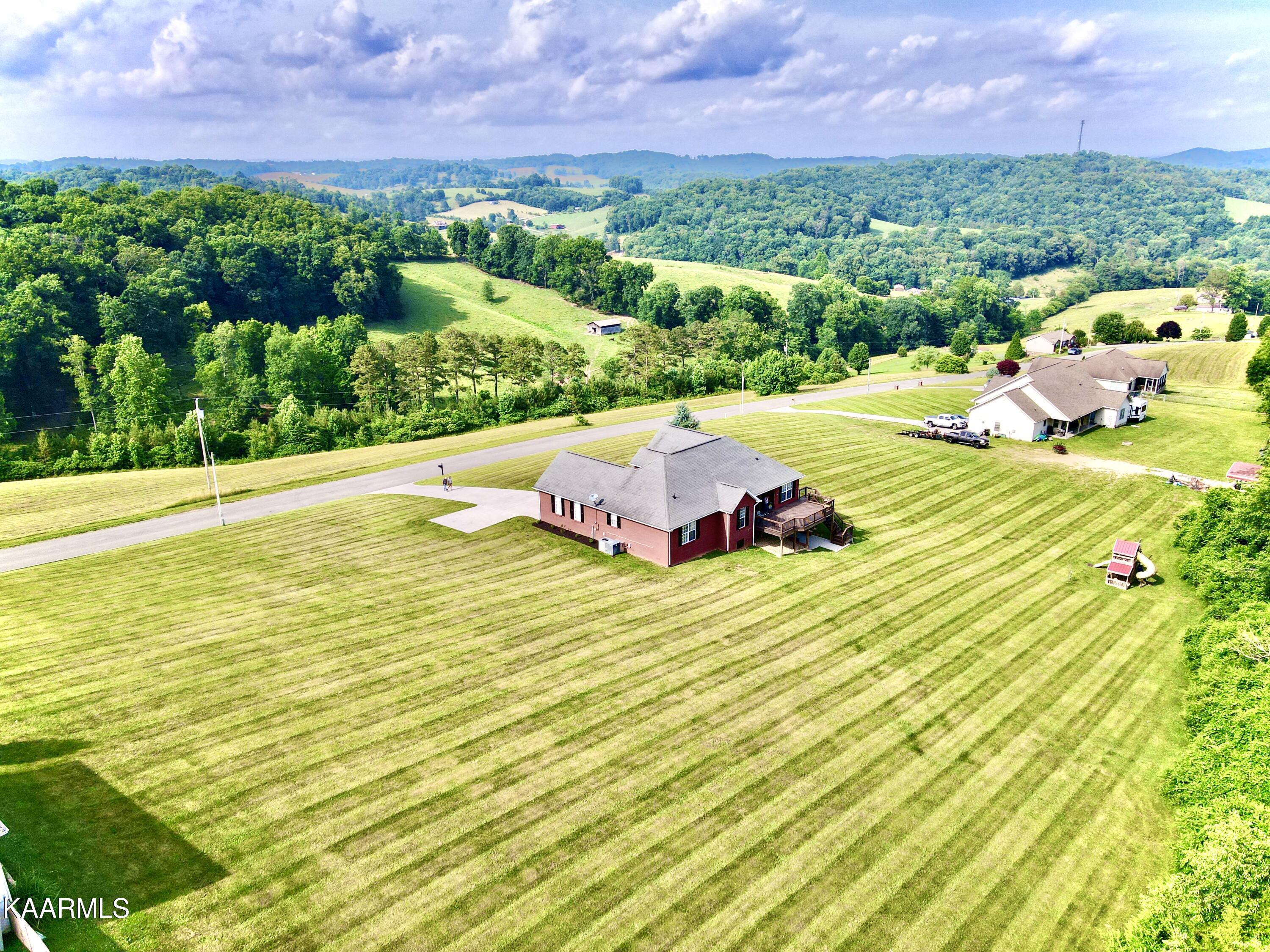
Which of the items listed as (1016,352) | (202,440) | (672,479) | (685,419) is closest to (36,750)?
(202,440)

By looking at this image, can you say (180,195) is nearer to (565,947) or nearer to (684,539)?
(684,539)

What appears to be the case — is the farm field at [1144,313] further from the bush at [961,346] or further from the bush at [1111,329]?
the bush at [961,346]

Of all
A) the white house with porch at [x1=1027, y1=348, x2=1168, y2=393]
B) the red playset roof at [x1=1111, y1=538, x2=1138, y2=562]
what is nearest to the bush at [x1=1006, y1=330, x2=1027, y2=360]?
the white house with porch at [x1=1027, y1=348, x2=1168, y2=393]

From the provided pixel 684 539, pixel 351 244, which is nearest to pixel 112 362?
pixel 351 244

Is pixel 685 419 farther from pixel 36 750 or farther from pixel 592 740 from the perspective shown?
pixel 36 750

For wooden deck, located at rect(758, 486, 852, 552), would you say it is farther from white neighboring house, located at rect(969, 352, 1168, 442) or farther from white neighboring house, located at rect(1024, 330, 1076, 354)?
white neighboring house, located at rect(1024, 330, 1076, 354)

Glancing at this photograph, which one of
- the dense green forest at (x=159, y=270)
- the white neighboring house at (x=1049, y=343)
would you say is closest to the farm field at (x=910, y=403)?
the white neighboring house at (x=1049, y=343)

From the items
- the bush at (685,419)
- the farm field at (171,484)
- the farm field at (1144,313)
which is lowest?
the farm field at (171,484)
